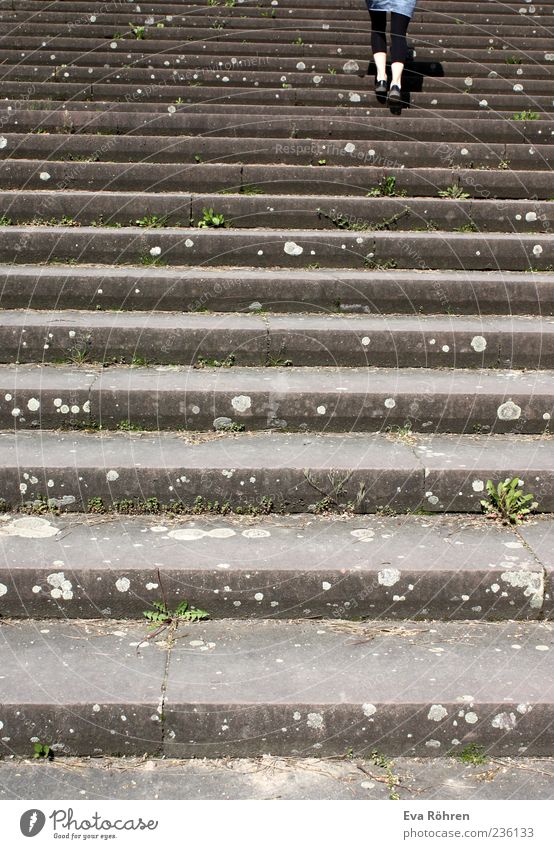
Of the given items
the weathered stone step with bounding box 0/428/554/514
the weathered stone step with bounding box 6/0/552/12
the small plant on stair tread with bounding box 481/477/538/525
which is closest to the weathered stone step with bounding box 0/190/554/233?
the weathered stone step with bounding box 0/428/554/514

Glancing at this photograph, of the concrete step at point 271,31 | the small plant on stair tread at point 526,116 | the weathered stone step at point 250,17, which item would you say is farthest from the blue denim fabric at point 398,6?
the weathered stone step at point 250,17

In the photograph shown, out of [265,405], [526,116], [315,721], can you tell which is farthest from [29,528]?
[526,116]

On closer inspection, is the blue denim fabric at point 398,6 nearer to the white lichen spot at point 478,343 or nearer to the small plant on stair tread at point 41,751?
the white lichen spot at point 478,343

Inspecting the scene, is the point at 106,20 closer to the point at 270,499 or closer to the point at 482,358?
the point at 482,358

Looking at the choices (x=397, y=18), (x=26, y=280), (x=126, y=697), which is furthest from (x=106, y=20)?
(x=126, y=697)

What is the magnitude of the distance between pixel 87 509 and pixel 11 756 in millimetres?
1068

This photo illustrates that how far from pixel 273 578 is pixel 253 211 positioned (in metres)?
2.67

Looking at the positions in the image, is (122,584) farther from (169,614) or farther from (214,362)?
(214,362)

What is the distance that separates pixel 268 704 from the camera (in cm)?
267

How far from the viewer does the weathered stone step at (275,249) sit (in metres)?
4.71

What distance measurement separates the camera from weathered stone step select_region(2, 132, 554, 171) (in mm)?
5398
